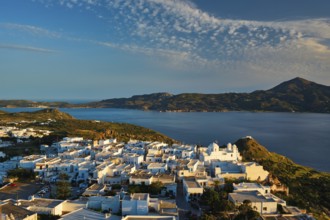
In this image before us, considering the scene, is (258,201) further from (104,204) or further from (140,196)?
(104,204)

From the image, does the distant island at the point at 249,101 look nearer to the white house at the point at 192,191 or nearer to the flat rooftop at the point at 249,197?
the flat rooftop at the point at 249,197

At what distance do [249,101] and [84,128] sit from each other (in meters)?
→ 110

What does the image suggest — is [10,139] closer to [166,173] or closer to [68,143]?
[68,143]

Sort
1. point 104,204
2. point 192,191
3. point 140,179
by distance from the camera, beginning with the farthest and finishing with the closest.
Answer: point 140,179 → point 192,191 → point 104,204

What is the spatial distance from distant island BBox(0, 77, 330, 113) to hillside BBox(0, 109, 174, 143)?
80.9 metres

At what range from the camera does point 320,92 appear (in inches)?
5768

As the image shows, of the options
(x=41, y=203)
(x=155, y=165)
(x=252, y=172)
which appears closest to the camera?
(x=41, y=203)

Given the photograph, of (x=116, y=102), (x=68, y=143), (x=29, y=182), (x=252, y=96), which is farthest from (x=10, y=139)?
(x=116, y=102)

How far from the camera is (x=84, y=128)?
55.7 m

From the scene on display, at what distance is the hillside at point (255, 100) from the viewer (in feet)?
457

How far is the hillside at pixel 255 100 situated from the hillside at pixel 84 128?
81.7 meters

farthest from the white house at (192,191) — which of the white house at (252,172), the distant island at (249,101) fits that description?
the distant island at (249,101)

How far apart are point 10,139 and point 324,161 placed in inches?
1702

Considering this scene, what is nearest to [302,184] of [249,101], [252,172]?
[252,172]
